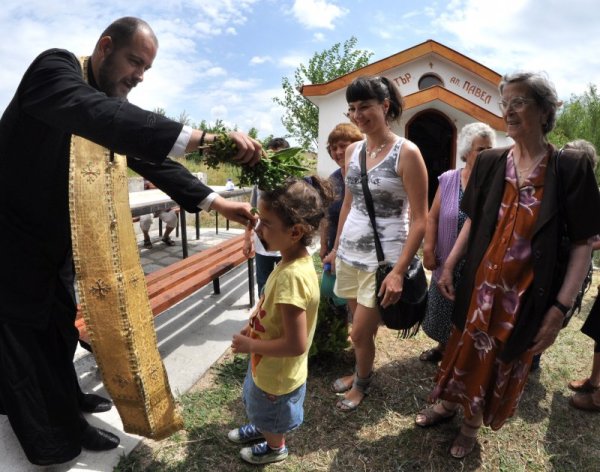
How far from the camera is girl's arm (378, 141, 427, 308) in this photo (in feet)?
7.50

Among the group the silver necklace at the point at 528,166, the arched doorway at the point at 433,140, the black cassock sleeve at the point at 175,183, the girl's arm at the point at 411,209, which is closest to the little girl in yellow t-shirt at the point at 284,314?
the girl's arm at the point at 411,209

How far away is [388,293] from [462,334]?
0.45 m

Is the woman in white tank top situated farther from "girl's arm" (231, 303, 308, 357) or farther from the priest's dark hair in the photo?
the priest's dark hair

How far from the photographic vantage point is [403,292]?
7.86ft

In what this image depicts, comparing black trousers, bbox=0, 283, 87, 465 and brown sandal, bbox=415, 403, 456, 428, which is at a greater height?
black trousers, bbox=0, 283, 87, 465

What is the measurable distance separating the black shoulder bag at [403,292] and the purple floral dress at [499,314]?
0.93 ft

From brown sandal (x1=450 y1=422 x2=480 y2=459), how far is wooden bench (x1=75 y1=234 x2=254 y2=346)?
83.7 inches

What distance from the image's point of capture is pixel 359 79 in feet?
7.88

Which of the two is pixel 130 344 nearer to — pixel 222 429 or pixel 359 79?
pixel 222 429

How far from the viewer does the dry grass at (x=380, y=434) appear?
231 centimetres

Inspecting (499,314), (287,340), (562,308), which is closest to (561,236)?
(562,308)

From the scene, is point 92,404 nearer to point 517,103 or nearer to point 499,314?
point 499,314

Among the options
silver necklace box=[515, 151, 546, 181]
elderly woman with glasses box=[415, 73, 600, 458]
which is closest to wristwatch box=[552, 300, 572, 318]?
elderly woman with glasses box=[415, 73, 600, 458]

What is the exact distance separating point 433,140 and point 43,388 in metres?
13.0
